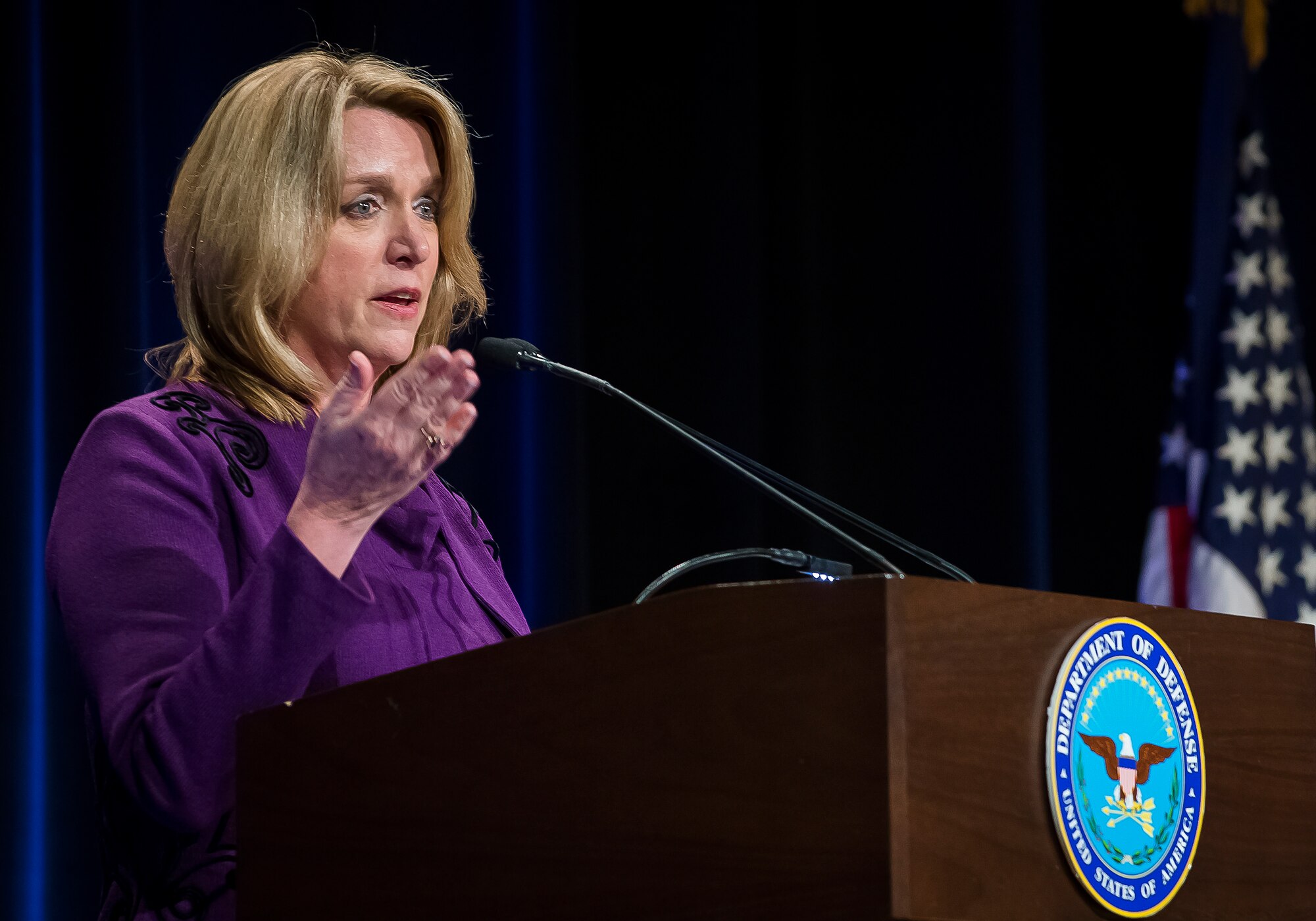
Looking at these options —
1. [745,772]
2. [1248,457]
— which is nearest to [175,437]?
[745,772]

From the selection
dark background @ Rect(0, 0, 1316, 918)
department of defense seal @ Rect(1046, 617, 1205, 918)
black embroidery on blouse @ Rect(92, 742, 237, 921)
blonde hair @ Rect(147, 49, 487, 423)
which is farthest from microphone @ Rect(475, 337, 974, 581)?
dark background @ Rect(0, 0, 1316, 918)

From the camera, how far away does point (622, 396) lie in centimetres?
152

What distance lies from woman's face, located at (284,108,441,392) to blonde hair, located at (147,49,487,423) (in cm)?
2

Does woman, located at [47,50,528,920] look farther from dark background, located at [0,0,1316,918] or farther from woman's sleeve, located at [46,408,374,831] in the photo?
dark background, located at [0,0,1316,918]

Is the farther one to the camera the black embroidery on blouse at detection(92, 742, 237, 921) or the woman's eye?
the woman's eye

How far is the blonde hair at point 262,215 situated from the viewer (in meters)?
1.59

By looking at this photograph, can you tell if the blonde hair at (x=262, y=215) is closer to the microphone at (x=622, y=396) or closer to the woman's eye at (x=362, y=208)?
the woman's eye at (x=362, y=208)

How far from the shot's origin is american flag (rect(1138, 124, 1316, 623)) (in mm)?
3477

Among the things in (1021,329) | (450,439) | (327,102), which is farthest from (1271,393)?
(450,439)

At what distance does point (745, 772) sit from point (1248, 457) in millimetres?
3006

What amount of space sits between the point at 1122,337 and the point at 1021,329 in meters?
0.38

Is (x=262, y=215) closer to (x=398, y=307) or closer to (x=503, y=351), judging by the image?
(x=398, y=307)

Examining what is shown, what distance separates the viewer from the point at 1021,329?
11.5 ft

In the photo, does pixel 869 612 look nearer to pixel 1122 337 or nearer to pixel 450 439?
pixel 450 439
